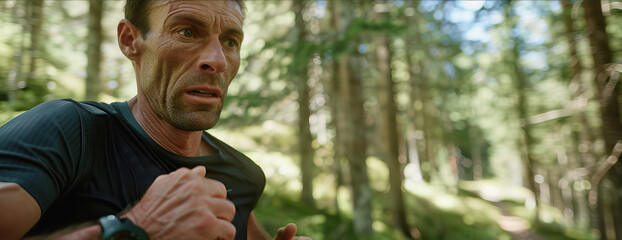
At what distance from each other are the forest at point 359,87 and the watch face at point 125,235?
253cm

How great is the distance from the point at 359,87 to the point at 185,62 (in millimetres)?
7555

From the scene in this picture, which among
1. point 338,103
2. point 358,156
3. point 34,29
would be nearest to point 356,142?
point 358,156

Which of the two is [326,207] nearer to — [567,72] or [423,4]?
[423,4]

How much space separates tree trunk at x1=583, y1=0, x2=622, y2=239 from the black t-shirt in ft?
24.3

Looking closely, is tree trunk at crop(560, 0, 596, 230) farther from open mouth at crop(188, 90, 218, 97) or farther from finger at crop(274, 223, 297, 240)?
open mouth at crop(188, 90, 218, 97)

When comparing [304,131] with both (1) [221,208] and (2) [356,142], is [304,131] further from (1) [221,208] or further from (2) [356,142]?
(1) [221,208]

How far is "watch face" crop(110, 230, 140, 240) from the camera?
3.33 feet

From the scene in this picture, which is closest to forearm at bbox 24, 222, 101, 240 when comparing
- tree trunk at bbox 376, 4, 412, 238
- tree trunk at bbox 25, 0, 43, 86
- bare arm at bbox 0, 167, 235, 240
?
bare arm at bbox 0, 167, 235, 240

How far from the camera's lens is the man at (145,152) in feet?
3.45

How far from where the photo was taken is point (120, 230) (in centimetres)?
103

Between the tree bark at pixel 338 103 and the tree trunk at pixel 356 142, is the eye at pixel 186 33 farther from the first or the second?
the tree bark at pixel 338 103

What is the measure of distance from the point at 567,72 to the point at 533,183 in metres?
10.8

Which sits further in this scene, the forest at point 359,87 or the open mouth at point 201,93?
the forest at point 359,87

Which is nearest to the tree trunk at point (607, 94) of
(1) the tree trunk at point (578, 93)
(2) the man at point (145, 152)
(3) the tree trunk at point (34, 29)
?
(1) the tree trunk at point (578, 93)
